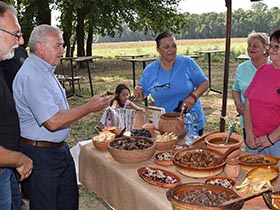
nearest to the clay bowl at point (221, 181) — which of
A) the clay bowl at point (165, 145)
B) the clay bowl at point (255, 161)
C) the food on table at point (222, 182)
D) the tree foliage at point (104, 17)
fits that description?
the food on table at point (222, 182)

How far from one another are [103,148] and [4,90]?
83 cm

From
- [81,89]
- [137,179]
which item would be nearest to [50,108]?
[137,179]

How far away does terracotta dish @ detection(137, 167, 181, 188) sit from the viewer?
1.86 m

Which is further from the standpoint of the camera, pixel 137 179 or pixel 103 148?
pixel 103 148

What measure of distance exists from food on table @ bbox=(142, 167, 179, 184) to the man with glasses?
64 centimetres

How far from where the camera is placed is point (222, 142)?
231 centimetres

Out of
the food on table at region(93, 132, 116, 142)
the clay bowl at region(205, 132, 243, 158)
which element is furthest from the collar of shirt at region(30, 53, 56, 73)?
the clay bowl at region(205, 132, 243, 158)

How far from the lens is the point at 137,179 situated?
2012 mm

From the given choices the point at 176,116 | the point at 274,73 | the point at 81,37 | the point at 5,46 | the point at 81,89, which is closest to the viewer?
the point at 5,46

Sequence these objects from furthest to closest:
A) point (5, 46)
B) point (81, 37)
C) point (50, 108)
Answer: point (81, 37)
point (50, 108)
point (5, 46)

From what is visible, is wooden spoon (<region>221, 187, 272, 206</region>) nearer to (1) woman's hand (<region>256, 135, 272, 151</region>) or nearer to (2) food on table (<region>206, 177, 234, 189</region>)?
(2) food on table (<region>206, 177, 234, 189</region>)

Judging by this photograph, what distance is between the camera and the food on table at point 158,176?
1900 mm

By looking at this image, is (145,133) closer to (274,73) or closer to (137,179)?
(137,179)

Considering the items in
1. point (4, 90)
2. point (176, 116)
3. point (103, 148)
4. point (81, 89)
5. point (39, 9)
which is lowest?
point (81, 89)
